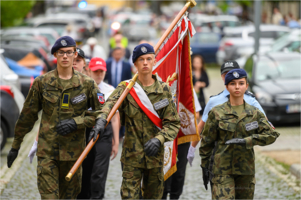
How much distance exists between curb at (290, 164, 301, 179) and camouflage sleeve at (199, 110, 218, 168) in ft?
10.7

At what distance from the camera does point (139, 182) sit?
492cm

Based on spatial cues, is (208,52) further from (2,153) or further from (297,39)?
(2,153)

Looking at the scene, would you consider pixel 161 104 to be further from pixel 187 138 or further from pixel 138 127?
pixel 187 138

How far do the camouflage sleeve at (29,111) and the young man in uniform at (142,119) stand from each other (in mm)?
753

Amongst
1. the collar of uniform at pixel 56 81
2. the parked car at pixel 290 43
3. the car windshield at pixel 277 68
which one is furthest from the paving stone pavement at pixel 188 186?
the parked car at pixel 290 43

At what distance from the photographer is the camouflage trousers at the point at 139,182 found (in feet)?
15.9

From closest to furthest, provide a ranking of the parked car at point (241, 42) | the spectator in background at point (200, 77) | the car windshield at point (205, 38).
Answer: the spectator in background at point (200, 77) < the parked car at point (241, 42) < the car windshield at point (205, 38)

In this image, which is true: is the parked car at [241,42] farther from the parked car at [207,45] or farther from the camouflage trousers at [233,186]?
the camouflage trousers at [233,186]

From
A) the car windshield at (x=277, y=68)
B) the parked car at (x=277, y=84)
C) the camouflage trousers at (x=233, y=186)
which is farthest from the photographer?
the car windshield at (x=277, y=68)

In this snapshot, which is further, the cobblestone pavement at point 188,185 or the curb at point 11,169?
the curb at point 11,169

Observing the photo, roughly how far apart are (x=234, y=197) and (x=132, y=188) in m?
0.98

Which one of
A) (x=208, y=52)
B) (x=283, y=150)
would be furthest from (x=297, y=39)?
(x=283, y=150)

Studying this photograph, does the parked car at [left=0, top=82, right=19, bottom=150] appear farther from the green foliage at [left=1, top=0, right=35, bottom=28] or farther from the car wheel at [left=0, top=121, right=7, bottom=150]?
the green foliage at [left=1, top=0, right=35, bottom=28]

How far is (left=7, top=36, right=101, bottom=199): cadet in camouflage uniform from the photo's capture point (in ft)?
16.2
